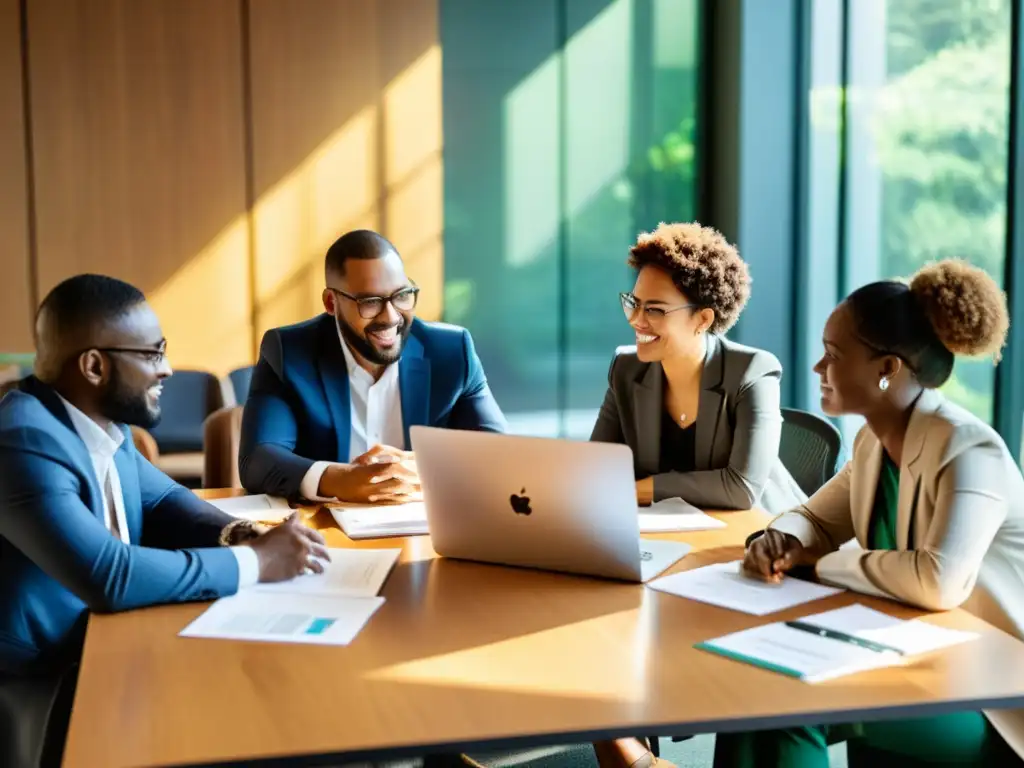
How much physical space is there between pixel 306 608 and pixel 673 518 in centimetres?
105

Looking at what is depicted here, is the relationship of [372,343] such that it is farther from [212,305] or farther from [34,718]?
[212,305]

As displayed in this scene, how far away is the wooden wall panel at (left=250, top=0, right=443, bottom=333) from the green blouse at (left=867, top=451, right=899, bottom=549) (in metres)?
3.98

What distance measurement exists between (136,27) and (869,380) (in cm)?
459

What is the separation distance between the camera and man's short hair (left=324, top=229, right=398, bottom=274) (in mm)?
3299

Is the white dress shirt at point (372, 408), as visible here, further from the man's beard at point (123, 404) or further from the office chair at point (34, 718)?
the office chair at point (34, 718)

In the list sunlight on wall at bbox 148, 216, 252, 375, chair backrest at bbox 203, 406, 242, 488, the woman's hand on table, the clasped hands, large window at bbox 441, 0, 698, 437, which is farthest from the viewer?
large window at bbox 441, 0, 698, 437

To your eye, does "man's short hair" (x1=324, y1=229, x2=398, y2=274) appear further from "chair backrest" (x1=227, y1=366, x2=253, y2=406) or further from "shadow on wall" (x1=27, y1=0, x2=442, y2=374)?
"shadow on wall" (x1=27, y1=0, x2=442, y2=374)

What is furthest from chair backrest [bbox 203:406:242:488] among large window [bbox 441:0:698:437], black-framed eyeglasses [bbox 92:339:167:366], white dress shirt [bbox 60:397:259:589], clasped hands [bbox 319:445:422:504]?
large window [bbox 441:0:698:437]

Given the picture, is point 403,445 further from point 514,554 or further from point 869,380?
point 869,380

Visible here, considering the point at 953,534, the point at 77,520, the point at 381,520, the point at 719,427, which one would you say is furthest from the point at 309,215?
the point at 953,534

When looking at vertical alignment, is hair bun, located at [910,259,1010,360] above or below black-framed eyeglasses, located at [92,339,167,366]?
above

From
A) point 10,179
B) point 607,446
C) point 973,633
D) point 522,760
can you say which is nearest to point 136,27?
point 10,179

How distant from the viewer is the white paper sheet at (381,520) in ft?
8.86

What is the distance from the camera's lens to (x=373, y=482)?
9.77 feet
